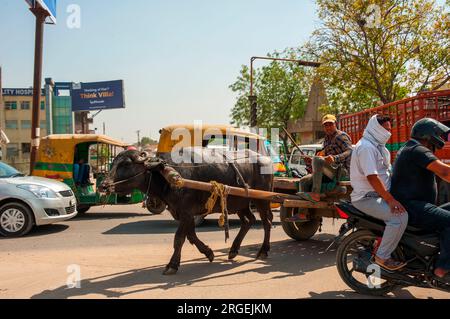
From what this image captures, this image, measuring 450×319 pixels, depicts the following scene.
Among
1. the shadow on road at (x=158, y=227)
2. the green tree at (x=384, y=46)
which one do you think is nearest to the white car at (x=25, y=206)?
the shadow on road at (x=158, y=227)

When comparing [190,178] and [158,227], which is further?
[158,227]

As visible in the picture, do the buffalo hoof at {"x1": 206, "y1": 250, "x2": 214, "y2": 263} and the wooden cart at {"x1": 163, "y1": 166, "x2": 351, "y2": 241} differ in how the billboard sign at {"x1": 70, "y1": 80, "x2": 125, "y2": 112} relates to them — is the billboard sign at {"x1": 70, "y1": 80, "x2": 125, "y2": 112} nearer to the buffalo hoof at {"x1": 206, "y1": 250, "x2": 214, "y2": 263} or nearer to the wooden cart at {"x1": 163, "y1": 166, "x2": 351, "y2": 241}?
the wooden cart at {"x1": 163, "y1": 166, "x2": 351, "y2": 241}

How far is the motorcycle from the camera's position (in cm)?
441

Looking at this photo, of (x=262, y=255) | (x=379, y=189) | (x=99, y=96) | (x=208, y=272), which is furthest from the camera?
(x=99, y=96)

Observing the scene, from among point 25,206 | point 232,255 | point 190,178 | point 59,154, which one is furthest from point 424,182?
point 59,154

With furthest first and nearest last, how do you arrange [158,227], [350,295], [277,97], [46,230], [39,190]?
[277,97] → [158,227] → [46,230] → [39,190] → [350,295]

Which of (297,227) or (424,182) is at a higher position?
(424,182)

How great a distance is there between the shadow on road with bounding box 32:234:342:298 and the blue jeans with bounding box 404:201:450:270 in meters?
1.92

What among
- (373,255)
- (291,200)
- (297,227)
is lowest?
(297,227)

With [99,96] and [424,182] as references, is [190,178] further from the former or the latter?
[99,96]

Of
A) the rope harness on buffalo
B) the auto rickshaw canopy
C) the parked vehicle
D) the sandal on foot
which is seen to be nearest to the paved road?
the rope harness on buffalo

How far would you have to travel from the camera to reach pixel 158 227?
1003 cm

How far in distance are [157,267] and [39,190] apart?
14.4ft
